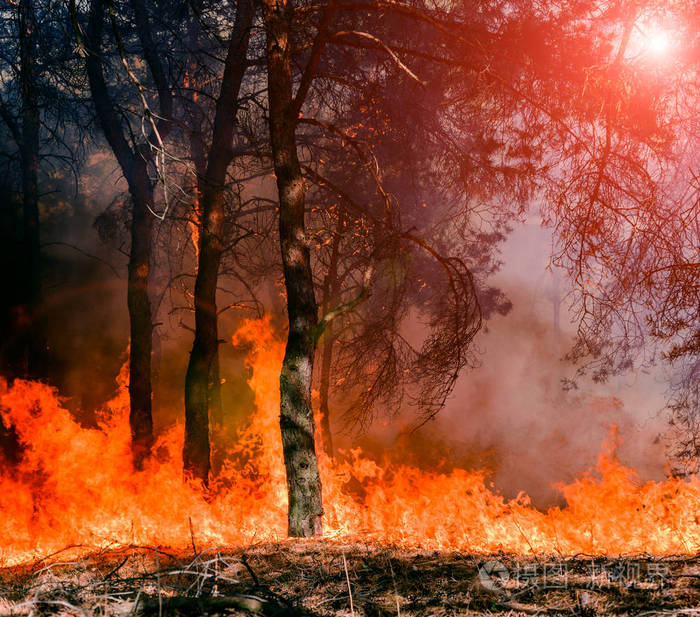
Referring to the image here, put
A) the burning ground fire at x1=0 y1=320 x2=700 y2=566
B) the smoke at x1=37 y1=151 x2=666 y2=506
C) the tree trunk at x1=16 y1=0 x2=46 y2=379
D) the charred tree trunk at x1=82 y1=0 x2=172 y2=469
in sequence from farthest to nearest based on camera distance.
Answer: the smoke at x1=37 y1=151 x2=666 y2=506, the tree trunk at x1=16 y1=0 x2=46 y2=379, the charred tree trunk at x1=82 y1=0 x2=172 y2=469, the burning ground fire at x1=0 y1=320 x2=700 y2=566

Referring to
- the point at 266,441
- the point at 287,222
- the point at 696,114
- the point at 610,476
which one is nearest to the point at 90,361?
the point at 266,441

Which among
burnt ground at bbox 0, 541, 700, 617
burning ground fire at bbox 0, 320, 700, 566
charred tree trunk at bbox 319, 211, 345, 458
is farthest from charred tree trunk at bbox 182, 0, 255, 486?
burnt ground at bbox 0, 541, 700, 617

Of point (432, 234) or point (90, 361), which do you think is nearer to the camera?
point (432, 234)

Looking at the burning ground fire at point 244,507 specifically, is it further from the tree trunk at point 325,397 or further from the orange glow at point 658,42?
the orange glow at point 658,42

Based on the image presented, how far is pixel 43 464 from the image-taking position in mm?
11562

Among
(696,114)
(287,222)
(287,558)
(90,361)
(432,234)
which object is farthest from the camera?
(90,361)

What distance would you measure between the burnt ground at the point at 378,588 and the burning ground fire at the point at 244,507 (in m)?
1.55

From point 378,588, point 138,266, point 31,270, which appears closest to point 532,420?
point 138,266

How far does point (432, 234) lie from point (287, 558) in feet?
44.0

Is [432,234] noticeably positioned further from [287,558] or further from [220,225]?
[287,558]

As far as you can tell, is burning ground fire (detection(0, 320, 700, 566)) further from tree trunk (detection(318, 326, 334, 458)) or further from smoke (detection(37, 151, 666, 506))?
smoke (detection(37, 151, 666, 506))

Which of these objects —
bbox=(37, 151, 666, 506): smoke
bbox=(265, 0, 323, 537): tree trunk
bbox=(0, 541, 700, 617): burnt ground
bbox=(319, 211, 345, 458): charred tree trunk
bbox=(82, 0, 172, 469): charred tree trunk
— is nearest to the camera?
bbox=(0, 541, 700, 617): burnt ground

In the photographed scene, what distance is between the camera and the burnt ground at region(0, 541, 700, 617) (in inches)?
94.6

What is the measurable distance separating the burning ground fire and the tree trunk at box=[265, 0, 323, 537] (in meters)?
0.64
